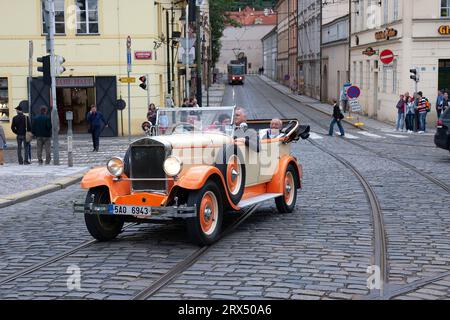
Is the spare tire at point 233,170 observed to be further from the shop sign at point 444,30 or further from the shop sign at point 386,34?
the shop sign at point 386,34

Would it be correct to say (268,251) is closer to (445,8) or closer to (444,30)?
(444,30)

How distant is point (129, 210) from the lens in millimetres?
8938

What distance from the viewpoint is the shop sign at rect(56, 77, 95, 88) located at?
31.4 m

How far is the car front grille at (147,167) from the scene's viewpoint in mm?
9172

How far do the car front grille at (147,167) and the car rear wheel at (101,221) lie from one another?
0.44 m

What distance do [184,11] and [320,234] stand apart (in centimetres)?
2829

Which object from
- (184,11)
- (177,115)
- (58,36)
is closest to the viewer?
(177,115)

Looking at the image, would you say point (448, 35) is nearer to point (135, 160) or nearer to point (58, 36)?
point (58, 36)

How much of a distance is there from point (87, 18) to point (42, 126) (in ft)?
41.0

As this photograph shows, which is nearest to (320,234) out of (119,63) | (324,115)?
(119,63)

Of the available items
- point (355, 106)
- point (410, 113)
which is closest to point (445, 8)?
point (410, 113)

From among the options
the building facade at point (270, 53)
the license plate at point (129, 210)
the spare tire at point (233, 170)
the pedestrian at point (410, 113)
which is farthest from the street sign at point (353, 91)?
the building facade at point (270, 53)

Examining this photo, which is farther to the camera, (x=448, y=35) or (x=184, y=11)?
(x=184, y=11)

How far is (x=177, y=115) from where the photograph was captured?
35.9ft
